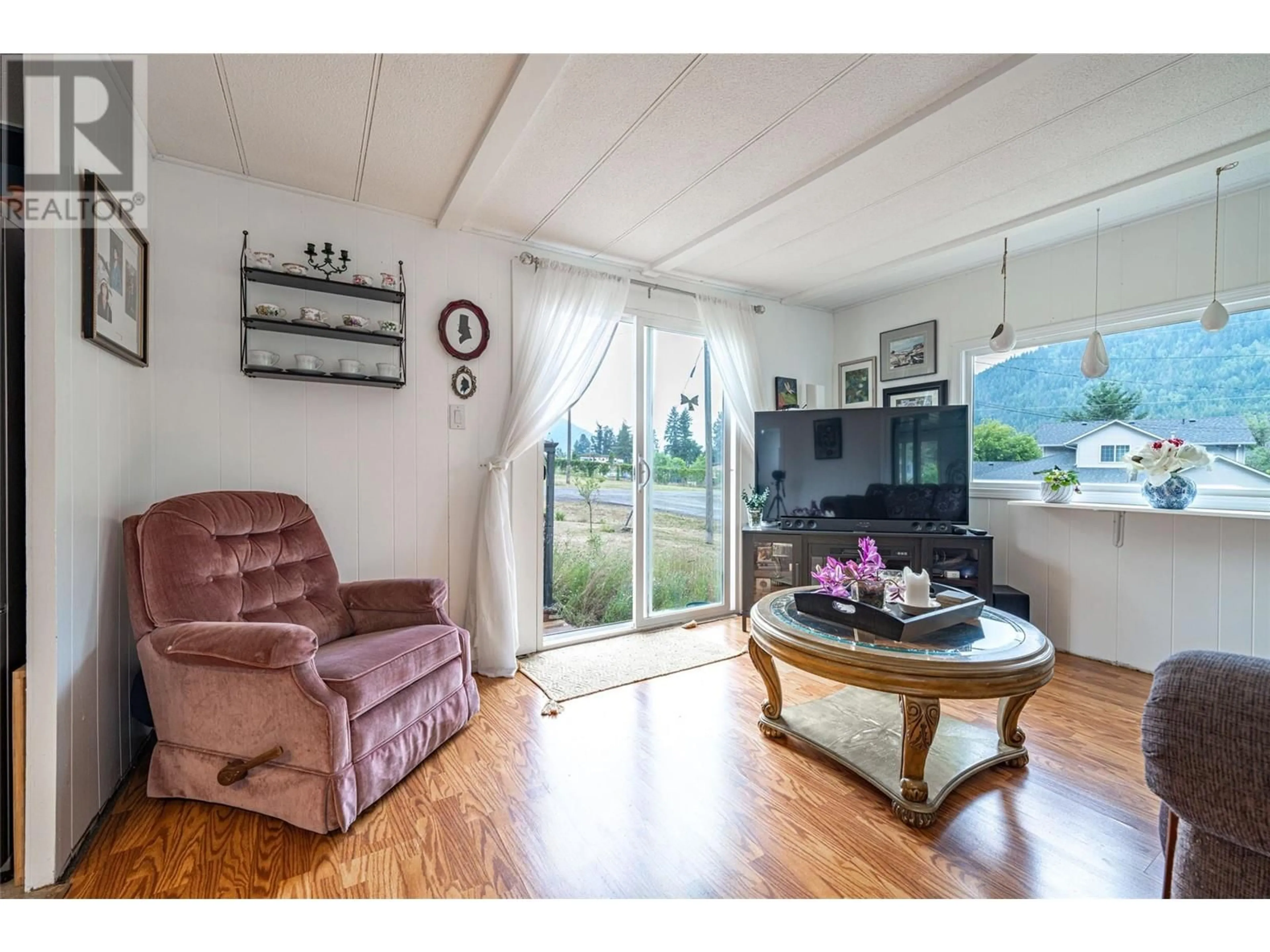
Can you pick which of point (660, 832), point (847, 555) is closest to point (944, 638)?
point (660, 832)

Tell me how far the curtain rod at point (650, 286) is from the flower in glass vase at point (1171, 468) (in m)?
2.42

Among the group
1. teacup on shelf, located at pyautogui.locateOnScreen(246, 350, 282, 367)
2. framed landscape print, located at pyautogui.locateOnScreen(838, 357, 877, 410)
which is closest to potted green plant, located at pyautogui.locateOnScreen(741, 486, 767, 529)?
framed landscape print, located at pyautogui.locateOnScreen(838, 357, 877, 410)

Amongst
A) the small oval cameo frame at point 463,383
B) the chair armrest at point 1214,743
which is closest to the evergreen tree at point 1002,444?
the chair armrest at point 1214,743

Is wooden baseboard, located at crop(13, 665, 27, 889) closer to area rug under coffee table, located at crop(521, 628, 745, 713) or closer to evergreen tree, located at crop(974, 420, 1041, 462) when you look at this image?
area rug under coffee table, located at crop(521, 628, 745, 713)

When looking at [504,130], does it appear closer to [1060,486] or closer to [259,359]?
[259,359]

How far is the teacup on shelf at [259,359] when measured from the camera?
7.16 feet

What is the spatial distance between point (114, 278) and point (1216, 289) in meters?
4.60

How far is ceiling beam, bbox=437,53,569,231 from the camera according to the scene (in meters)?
1.59

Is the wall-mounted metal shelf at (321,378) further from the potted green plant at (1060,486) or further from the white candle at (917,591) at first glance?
the potted green plant at (1060,486)

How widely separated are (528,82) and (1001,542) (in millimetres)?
3640

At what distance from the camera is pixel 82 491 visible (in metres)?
1.48
